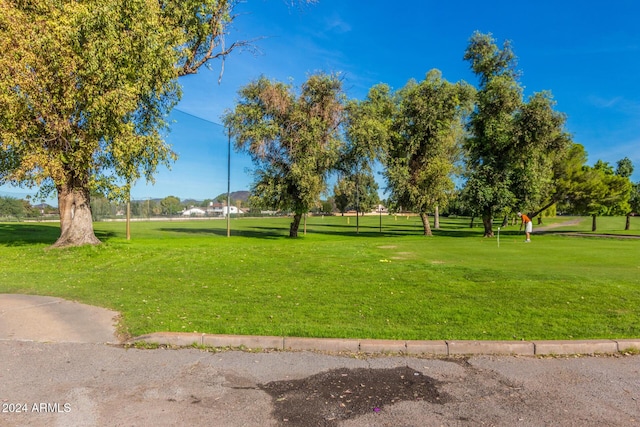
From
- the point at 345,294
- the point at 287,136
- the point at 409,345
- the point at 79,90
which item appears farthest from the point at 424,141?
the point at 409,345

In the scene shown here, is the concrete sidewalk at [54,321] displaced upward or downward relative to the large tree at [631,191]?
downward

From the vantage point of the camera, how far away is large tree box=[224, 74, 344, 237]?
2545cm

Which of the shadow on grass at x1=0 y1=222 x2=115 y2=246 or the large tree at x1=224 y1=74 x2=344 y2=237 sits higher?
the large tree at x1=224 y1=74 x2=344 y2=237

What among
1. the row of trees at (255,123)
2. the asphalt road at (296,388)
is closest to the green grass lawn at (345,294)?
the asphalt road at (296,388)

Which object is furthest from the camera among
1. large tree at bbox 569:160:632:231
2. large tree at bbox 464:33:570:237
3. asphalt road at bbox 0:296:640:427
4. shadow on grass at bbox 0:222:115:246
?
large tree at bbox 569:160:632:231

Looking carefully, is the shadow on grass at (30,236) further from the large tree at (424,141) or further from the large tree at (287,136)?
the large tree at (424,141)

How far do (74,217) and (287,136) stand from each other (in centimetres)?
1355

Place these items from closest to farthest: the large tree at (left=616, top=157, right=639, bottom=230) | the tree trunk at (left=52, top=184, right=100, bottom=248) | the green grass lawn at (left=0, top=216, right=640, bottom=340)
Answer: the green grass lawn at (left=0, top=216, right=640, bottom=340)
the tree trunk at (left=52, top=184, right=100, bottom=248)
the large tree at (left=616, top=157, right=639, bottom=230)

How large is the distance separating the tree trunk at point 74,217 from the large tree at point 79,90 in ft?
0.13

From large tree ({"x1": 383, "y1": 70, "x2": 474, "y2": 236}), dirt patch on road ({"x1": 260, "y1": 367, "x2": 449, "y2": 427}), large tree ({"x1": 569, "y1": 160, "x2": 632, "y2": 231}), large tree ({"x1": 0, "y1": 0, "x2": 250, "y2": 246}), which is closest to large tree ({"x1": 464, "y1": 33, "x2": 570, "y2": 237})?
large tree ({"x1": 383, "y1": 70, "x2": 474, "y2": 236})

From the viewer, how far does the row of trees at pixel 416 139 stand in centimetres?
2591

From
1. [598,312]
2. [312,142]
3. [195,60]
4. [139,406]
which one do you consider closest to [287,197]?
[312,142]

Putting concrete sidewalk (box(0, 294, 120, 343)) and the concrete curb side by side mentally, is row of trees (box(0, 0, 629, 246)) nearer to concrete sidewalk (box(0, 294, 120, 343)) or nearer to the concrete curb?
concrete sidewalk (box(0, 294, 120, 343))

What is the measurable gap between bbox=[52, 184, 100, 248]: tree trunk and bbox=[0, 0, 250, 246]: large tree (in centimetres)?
4
